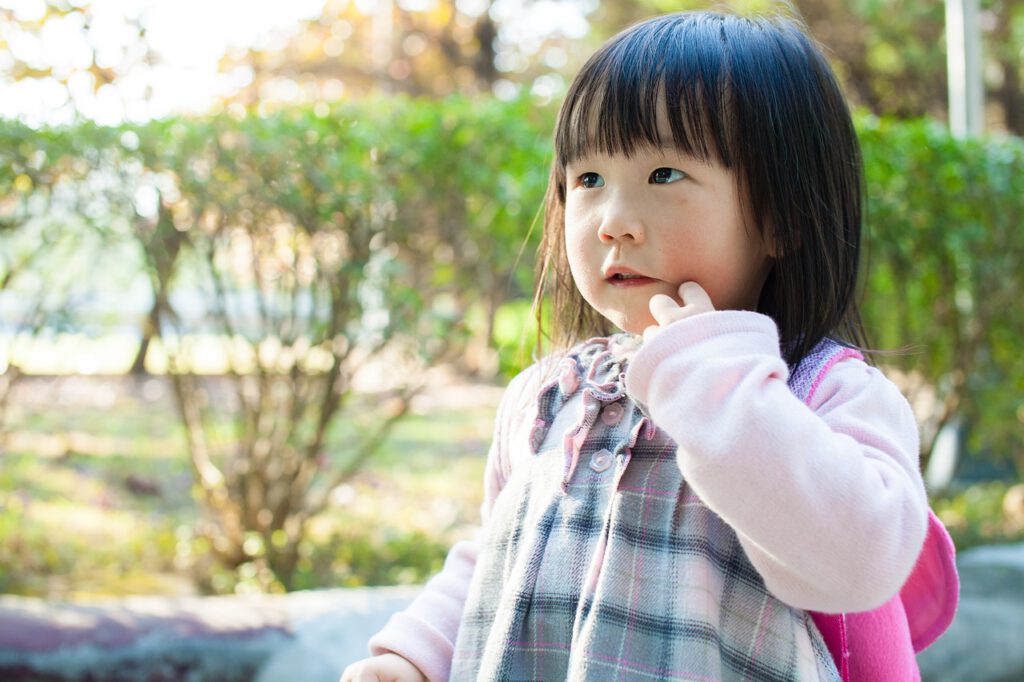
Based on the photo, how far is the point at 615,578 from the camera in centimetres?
113

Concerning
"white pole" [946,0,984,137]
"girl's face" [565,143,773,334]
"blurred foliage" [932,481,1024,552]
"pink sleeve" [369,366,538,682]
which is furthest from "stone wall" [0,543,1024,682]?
"white pole" [946,0,984,137]

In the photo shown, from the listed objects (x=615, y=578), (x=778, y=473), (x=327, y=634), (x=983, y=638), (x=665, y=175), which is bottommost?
(x=983, y=638)

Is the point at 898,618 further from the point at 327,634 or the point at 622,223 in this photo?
the point at 327,634

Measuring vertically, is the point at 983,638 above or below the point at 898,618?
below

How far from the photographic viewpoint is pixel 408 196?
144 inches

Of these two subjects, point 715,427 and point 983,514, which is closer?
point 715,427

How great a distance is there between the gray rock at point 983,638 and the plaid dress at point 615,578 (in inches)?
93.7

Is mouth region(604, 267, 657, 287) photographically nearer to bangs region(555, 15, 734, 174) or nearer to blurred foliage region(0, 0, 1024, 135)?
bangs region(555, 15, 734, 174)

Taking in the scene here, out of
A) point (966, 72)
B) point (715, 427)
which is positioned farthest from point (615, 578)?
point (966, 72)

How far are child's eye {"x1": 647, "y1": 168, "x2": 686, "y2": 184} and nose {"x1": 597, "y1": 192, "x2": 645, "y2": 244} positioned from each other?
4 centimetres

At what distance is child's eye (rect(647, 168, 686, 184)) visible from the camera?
115cm

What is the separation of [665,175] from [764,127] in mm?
127

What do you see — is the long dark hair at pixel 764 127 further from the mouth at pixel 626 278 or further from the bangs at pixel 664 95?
the mouth at pixel 626 278

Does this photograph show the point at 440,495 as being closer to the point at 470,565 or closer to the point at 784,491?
the point at 470,565
